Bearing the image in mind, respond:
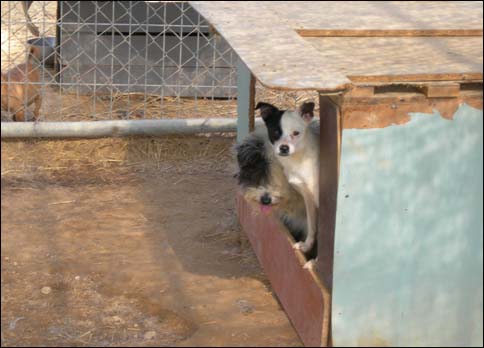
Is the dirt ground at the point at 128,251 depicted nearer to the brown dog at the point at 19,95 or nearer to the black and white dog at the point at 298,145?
the brown dog at the point at 19,95

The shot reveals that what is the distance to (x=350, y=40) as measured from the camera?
454 cm

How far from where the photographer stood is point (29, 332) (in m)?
4.59

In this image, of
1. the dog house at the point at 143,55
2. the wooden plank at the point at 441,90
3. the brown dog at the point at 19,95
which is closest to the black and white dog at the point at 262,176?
the wooden plank at the point at 441,90

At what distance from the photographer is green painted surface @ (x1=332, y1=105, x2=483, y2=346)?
382 cm

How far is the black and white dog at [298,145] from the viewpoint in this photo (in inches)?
179

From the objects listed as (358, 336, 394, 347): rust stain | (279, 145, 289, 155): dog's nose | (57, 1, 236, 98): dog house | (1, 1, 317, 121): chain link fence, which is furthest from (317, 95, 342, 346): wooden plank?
(57, 1, 236, 98): dog house

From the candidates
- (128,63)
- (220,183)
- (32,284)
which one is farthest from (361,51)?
(128,63)

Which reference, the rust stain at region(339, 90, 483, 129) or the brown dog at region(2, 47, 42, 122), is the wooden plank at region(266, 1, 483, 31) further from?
the brown dog at region(2, 47, 42, 122)

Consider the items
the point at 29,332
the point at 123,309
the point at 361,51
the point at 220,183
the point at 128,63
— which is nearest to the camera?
the point at 361,51

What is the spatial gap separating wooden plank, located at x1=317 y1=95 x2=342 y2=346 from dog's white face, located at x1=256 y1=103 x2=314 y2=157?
11.3 inches

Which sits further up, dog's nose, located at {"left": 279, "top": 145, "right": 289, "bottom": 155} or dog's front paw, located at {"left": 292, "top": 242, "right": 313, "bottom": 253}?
dog's nose, located at {"left": 279, "top": 145, "right": 289, "bottom": 155}

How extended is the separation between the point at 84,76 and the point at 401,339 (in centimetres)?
548

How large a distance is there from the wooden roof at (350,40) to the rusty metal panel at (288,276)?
3.34ft

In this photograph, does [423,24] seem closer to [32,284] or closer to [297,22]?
[297,22]
